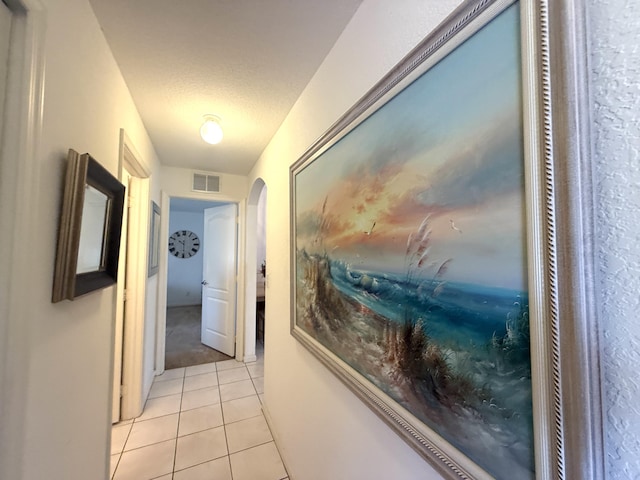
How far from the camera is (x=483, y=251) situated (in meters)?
0.54

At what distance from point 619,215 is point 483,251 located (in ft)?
0.64

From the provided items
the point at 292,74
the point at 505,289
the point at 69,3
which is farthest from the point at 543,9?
the point at 69,3

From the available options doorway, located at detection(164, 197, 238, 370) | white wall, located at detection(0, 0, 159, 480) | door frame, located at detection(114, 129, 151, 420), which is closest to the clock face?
doorway, located at detection(164, 197, 238, 370)

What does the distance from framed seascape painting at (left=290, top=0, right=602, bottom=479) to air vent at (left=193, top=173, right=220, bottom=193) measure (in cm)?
270

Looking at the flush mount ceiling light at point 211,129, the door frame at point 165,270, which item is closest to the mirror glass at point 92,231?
the flush mount ceiling light at point 211,129

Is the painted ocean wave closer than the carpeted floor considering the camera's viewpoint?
Yes

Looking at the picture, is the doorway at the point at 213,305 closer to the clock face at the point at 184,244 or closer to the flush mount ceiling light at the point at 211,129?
the flush mount ceiling light at the point at 211,129

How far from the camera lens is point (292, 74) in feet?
4.80

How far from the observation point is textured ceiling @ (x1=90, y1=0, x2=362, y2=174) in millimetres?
1072

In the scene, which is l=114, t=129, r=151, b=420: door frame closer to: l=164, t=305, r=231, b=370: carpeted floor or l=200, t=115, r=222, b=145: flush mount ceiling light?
l=200, t=115, r=222, b=145: flush mount ceiling light

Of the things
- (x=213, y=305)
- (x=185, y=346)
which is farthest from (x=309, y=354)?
(x=185, y=346)

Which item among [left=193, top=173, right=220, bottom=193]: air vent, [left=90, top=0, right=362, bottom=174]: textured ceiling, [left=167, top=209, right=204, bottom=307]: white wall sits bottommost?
[left=167, top=209, right=204, bottom=307]: white wall

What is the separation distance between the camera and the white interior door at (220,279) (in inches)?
135

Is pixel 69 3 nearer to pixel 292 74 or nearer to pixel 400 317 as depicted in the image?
pixel 292 74
